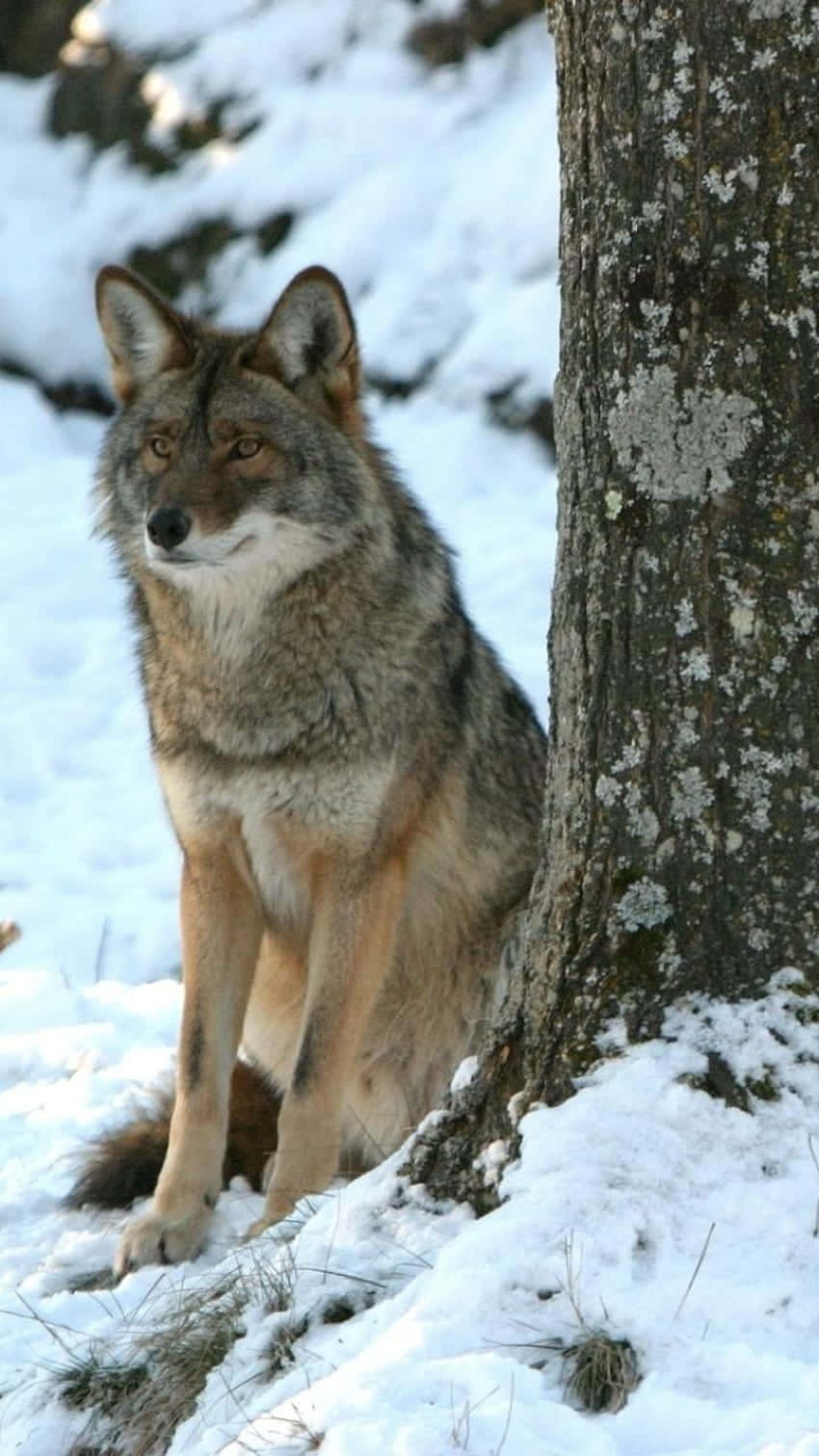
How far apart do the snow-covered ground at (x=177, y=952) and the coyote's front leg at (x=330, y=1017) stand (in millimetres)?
280

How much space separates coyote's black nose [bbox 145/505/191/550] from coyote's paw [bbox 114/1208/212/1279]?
164 centimetres

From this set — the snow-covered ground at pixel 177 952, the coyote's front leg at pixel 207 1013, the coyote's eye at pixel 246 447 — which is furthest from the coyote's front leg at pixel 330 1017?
the coyote's eye at pixel 246 447

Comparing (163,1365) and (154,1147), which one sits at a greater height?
(163,1365)

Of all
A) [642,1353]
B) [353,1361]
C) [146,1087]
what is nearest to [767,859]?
[642,1353]

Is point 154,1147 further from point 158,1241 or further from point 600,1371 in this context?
point 600,1371

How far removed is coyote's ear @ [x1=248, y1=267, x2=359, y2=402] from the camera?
480cm

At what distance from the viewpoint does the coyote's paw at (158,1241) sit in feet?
15.1

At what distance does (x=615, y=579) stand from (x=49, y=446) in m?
8.62

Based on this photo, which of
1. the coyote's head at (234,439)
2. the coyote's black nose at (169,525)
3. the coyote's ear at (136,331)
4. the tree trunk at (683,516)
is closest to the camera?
the tree trunk at (683,516)

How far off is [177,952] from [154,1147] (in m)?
2.45

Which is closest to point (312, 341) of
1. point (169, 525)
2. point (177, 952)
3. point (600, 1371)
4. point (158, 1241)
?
point (169, 525)

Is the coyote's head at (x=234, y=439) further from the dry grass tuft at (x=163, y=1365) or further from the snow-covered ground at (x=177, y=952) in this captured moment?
the dry grass tuft at (x=163, y=1365)

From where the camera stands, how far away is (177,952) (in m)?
7.53

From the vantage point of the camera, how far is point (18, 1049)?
19.9 feet
